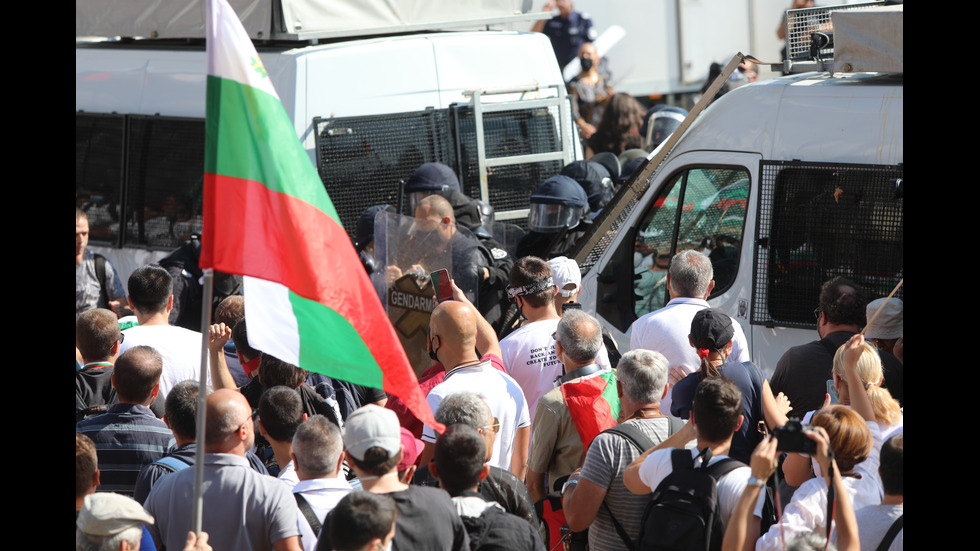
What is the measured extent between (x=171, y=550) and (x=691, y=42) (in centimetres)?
1214

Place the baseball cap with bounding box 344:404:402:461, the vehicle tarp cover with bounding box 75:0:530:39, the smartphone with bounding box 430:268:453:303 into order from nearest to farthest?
the baseball cap with bounding box 344:404:402:461, the smartphone with bounding box 430:268:453:303, the vehicle tarp cover with bounding box 75:0:530:39

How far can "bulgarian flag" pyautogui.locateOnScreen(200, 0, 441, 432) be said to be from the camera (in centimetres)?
361

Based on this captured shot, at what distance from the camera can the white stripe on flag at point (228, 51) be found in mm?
3613

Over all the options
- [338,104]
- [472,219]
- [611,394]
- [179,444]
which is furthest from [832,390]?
[338,104]

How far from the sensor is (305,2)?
833 cm

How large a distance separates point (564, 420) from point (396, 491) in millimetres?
→ 1310

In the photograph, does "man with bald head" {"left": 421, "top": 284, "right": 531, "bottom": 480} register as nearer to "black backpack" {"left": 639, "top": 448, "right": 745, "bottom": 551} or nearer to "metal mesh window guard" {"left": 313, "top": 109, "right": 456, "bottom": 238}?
"black backpack" {"left": 639, "top": 448, "right": 745, "bottom": 551}

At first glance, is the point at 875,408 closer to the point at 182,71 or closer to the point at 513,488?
the point at 513,488

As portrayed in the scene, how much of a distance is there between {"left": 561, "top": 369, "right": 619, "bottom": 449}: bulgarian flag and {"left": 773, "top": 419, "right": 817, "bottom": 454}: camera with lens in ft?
4.25

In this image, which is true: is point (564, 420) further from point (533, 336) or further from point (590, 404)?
point (533, 336)

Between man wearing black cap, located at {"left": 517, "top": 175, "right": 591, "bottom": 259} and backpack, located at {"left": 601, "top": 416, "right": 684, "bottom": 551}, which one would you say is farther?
man wearing black cap, located at {"left": 517, "top": 175, "right": 591, "bottom": 259}

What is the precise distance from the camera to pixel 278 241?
365 cm

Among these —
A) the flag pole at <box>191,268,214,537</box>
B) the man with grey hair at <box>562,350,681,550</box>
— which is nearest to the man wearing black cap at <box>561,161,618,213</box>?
the man with grey hair at <box>562,350,681,550</box>
